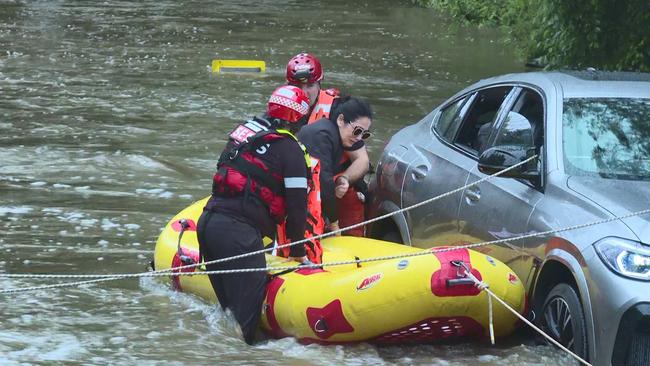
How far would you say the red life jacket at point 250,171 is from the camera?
22.2 ft

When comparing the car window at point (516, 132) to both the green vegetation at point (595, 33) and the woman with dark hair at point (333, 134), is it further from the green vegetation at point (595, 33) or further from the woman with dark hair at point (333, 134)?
the green vegetation at point (595, 33)

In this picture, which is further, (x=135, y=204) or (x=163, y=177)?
(x=163, y=177)

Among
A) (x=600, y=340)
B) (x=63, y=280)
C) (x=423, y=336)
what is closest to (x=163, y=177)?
(x=63, y=280)

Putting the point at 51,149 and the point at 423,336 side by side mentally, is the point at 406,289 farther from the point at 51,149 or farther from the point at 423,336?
the point at 51,149

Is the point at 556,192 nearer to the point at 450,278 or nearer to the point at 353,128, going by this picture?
the point at 450,278

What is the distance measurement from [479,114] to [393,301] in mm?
1791

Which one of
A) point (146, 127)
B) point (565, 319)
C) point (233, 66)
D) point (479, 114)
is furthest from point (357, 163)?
point (233, 66)

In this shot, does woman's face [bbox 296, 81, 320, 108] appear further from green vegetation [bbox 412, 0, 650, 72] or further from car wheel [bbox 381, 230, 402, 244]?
green vegetation [bbox 412, 0, 650, 72]

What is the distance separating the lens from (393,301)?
244 inches

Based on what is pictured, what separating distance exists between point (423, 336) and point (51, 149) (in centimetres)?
858

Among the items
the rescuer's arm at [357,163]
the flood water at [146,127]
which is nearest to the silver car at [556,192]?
the rescuer's arm at [357,163]

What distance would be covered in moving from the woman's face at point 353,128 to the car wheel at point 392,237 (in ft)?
2.33

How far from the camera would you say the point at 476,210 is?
6676 millimetres

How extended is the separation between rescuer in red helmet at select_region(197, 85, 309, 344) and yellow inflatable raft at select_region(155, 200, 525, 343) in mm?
162
